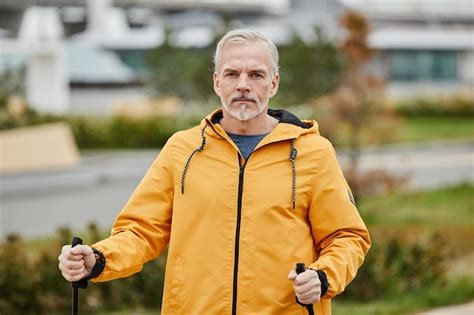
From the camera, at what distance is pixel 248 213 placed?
339cm

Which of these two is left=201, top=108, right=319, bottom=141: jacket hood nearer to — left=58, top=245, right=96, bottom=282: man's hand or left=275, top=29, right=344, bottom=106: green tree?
left=58, top=245, right=96, bottom=282: man's hand

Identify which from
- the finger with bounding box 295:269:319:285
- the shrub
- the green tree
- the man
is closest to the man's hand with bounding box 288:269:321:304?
the finger with bounding box 295:269:319:285

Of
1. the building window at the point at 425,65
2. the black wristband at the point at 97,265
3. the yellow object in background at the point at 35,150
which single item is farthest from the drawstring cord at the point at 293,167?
the building window at the point at 425,65

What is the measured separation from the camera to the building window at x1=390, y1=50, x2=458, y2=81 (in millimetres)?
51250

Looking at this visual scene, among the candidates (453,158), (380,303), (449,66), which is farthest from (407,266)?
(449,66)

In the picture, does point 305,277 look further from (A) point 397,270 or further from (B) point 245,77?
→ (A) point 397,270

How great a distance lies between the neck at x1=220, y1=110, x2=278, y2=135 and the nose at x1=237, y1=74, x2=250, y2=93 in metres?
0.12

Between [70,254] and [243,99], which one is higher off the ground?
[243,99]

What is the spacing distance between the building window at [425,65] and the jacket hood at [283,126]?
1882 inches

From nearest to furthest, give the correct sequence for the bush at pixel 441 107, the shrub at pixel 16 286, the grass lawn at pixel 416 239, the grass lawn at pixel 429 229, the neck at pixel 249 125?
the neck at pixel 249 125 → the shrub at pixel 16 286 → the grass lawn at pixel 416 239 → the grass lawn at pixel 429 229 → the bush at pixel 441 107

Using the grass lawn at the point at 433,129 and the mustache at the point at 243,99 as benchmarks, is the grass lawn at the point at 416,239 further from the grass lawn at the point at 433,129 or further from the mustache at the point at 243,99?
the grass lawn at the point at 433,129

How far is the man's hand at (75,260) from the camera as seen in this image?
10.7 feet

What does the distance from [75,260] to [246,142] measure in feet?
2.24

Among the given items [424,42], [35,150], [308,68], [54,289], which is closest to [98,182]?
[35,150]
